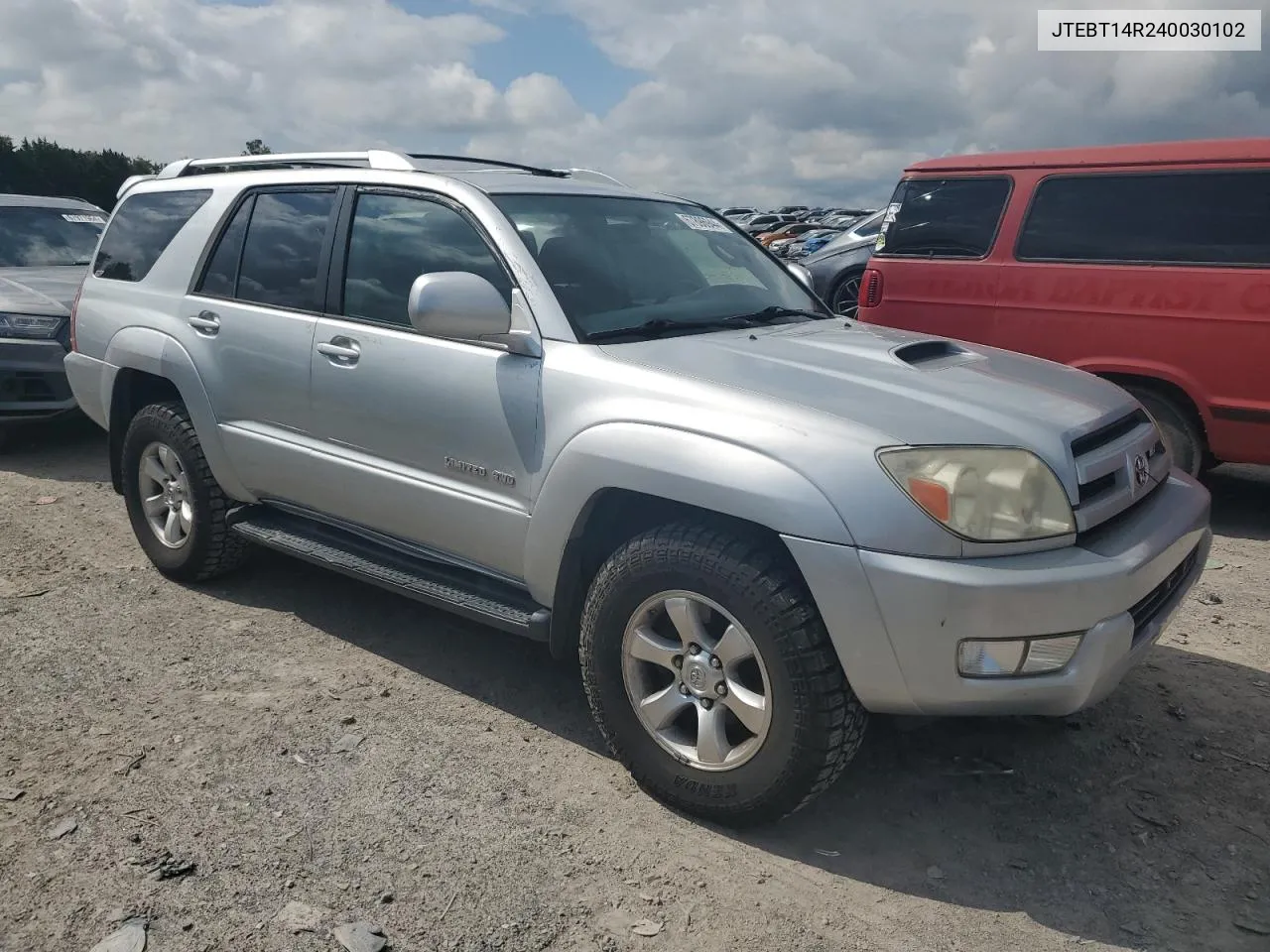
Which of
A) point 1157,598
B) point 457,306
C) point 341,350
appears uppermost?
point 457,306

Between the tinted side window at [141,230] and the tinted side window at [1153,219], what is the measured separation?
180 inches

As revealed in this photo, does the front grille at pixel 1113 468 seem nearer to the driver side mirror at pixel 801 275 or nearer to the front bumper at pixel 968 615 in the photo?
the front bumper at pixel 968 615

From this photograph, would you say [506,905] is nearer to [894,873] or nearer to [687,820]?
[687,820]

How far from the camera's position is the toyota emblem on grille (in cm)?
295

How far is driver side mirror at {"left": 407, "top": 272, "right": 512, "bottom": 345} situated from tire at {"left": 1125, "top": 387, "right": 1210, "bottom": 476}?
13.4 feet

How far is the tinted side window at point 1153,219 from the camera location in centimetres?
533

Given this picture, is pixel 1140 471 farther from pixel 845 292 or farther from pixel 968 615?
pixel 845 292

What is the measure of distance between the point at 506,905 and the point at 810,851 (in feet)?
2.73

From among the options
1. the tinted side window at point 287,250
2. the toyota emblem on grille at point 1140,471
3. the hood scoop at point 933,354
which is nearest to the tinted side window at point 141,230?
the tinted side window at point 287,250

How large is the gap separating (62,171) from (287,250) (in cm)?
2893

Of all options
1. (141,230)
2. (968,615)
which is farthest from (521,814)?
(141,230)

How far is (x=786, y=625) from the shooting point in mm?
2547

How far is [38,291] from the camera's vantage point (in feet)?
24.2

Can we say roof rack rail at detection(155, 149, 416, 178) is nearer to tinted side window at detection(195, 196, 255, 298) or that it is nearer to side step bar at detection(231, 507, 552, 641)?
tinted side window at detection(195, 196, 255, 298)
